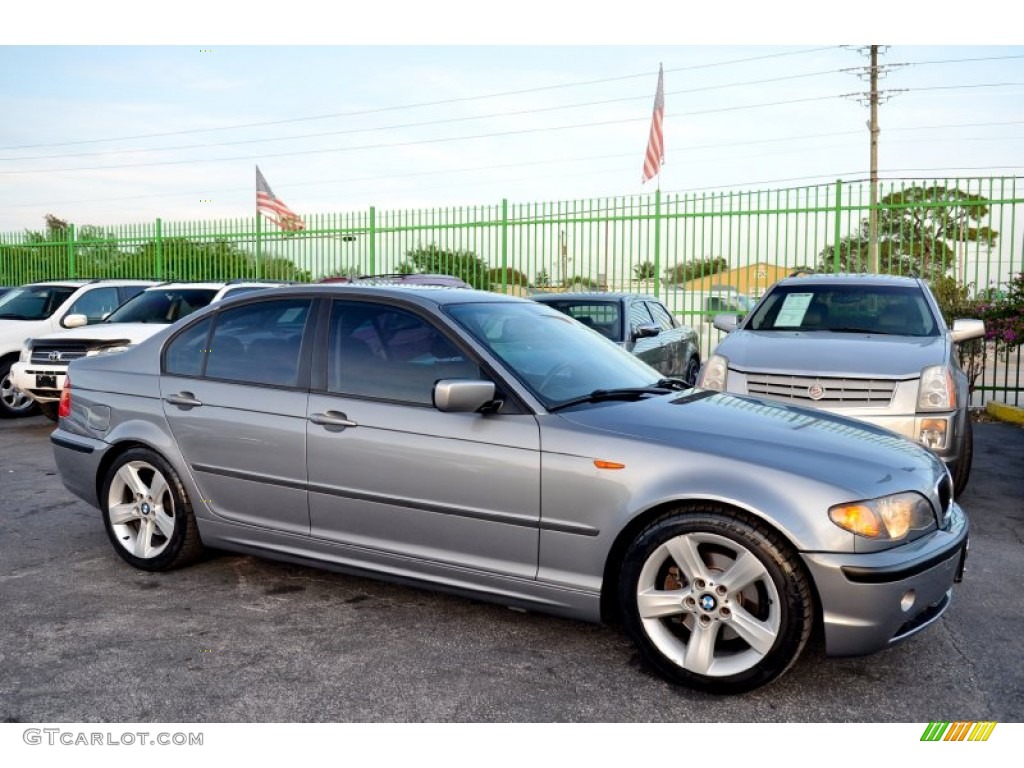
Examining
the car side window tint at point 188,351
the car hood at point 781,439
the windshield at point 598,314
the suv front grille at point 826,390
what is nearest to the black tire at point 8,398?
the windshield at point 598,314

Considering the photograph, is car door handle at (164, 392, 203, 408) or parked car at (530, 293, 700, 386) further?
parked car at (530, 293, 700, 386)

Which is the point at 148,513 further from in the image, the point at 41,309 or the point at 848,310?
the point at 41,309

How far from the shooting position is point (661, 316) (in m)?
11.4

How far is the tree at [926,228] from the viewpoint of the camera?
12.8 m

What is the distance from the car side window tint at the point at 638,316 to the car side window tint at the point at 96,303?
6556 mm

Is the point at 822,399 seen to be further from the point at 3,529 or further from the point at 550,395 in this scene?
the point at 3,529

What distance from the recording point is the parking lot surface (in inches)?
131

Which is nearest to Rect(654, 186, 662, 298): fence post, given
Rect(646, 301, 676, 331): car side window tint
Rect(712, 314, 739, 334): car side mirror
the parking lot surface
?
Rect(646, 301, 676, 331): car side window tint

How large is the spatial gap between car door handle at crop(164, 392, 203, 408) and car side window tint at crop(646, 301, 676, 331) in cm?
701

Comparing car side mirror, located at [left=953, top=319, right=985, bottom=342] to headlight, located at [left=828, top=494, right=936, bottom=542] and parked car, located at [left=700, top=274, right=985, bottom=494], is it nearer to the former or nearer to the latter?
parked car, located at [left=700, top=274, right=985, bottom=494]

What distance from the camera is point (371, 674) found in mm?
3627

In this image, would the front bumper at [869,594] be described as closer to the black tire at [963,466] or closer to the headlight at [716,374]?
the black tire at [963,466]

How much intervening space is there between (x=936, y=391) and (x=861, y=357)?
556 mm

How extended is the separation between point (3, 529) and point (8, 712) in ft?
9.51
